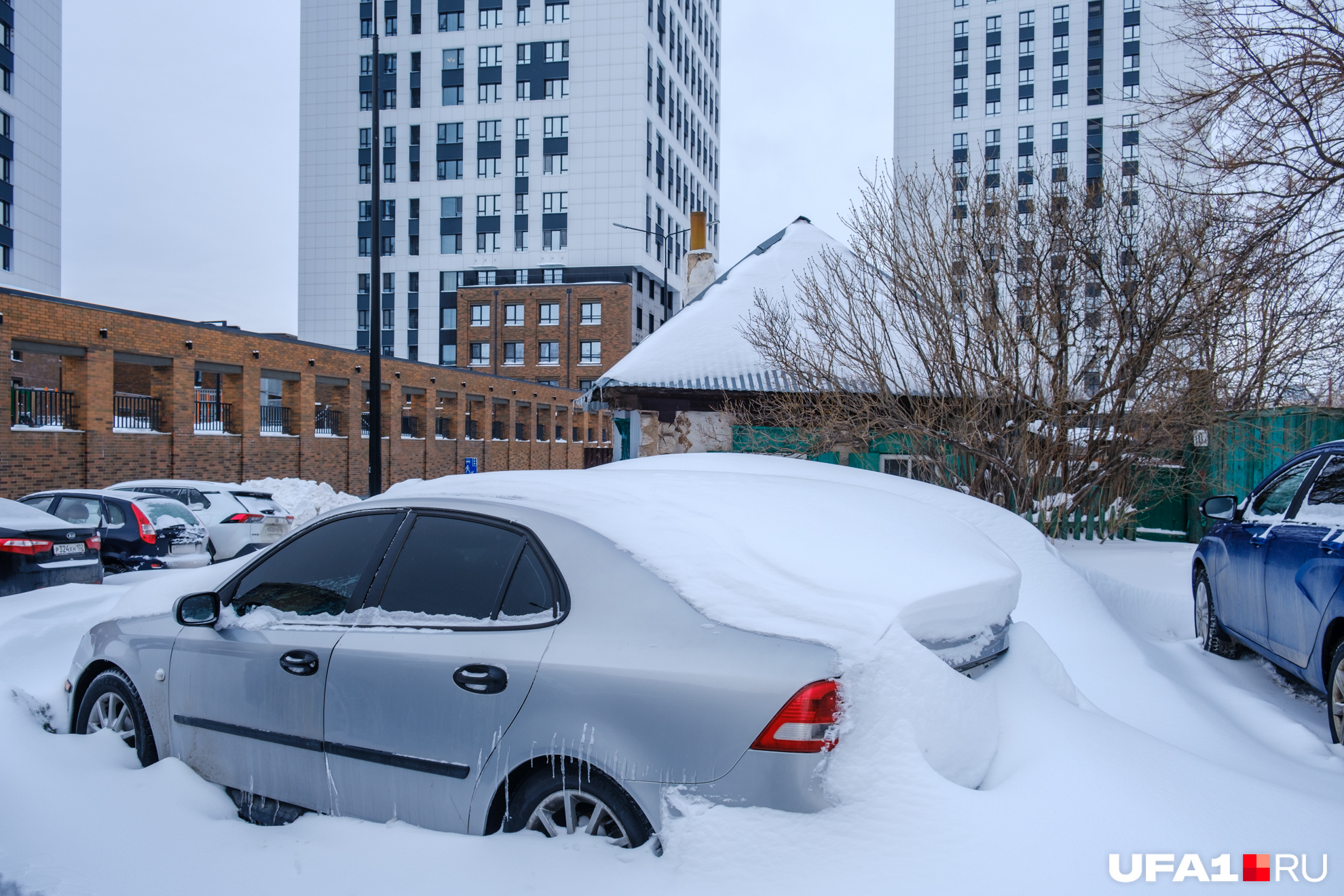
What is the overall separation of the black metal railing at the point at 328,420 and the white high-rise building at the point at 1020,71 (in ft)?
149

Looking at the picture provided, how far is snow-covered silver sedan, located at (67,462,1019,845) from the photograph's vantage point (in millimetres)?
2459

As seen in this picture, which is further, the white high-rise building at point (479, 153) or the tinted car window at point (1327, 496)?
the white high-rise building at point (479, 153)

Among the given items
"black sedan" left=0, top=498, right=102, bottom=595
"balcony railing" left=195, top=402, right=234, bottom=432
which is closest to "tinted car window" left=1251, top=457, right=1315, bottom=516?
"black sedan" left=0, top=498, right=102, bottom=595

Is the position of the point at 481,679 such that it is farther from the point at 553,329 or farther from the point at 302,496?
the point at 553,329

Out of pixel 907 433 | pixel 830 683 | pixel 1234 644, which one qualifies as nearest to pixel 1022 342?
pixel 907 433

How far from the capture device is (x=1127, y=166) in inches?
400

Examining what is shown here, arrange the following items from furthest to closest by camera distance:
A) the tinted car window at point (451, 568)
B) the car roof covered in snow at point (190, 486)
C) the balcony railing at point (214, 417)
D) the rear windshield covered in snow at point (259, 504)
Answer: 1. the balcony railing at point (214, 417)
2. the car roof covered in snow at point (190, 486)
3. the rear windshield covered in snow at point (259, 504)
4. the tinted car window at point (451, 568)

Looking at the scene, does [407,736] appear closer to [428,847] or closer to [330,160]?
[428,847]

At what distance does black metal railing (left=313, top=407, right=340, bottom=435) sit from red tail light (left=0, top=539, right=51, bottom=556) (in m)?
25.9

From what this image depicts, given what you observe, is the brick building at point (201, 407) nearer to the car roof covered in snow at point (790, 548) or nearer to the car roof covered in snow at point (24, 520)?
the car roof covered in snow at point (24, 520)

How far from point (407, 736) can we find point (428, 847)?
0.38 meters

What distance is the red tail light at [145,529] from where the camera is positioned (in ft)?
37.6

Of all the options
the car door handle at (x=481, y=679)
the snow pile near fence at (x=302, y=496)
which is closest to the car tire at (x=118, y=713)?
the car door handle at (x=481, y=679)

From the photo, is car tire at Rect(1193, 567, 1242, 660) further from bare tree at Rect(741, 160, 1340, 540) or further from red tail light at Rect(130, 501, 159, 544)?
red tail light at Rect(130, 501, 159, 544)
